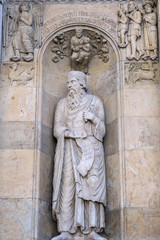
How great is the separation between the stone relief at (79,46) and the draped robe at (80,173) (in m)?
1.13

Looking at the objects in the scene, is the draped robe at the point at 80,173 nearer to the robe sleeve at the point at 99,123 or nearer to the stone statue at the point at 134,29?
the robe sleeve at the point at 99,123

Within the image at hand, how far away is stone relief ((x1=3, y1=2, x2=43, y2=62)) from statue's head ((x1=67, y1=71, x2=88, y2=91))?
917mm

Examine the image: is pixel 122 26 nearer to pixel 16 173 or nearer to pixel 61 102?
pixel 61 102

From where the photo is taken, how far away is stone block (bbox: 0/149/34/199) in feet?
31.3

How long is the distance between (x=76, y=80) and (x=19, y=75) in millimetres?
1202

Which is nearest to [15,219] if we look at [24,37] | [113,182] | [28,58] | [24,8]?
[113,182]

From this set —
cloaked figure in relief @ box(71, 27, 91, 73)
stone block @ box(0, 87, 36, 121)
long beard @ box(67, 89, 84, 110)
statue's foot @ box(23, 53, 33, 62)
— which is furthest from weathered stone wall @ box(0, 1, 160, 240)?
long beard @ box(67, 89, 84, 110)

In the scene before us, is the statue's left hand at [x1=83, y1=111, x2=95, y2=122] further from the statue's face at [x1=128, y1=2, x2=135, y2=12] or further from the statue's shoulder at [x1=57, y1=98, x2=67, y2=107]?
the statue's face at [x1=128, y1=2, x2=135, y2=12]

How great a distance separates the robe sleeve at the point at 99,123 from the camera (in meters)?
9.94

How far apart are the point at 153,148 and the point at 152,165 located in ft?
1.13

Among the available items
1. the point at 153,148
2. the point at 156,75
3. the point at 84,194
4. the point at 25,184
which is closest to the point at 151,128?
the point at 153,148

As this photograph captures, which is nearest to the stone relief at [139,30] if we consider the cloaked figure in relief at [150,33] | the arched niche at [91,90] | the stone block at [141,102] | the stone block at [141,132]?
the cloaked figure in relief at [150,33]

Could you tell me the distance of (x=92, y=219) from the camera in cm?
939

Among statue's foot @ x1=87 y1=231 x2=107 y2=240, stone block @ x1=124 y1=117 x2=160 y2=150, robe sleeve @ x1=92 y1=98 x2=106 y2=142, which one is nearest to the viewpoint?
statue's foot @ x1=87 y1=231 x2=107 y2=240
